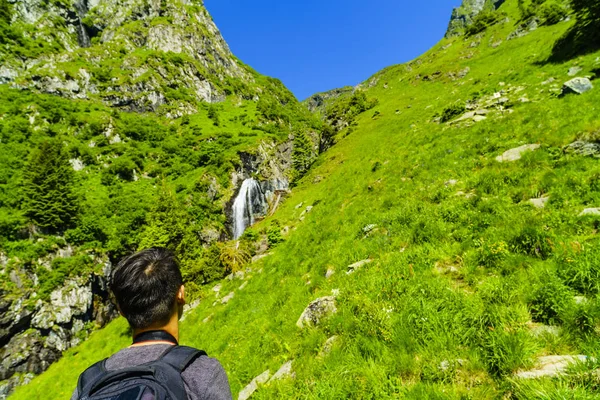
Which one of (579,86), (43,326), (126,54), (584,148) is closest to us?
(584,148)

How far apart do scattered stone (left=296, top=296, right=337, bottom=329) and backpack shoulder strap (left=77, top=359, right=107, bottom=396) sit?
537 centimetres

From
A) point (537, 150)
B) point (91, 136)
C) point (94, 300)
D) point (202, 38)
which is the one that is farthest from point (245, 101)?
point (537, 150)

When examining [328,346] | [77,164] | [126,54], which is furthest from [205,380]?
[126,54]

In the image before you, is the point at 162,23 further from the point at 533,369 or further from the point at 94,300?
the point at 533,369

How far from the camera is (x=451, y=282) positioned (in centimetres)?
587

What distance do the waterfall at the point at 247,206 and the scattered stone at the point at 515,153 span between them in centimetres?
4588

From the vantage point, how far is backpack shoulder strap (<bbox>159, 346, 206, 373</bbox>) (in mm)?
2432

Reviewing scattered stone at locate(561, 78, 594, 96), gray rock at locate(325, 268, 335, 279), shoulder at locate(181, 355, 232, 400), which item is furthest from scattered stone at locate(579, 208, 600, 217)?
scattered stone at locate(561, 78, 594, 96)

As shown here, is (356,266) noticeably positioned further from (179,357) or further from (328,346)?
(179,357)

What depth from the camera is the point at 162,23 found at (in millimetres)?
116688

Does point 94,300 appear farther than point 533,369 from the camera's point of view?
Yes

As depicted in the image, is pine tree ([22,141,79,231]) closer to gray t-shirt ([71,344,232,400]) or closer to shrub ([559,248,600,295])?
gray t-shirt ([71,344,232,400])

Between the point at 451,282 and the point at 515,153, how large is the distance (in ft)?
24.6

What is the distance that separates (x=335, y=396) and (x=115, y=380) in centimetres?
356
